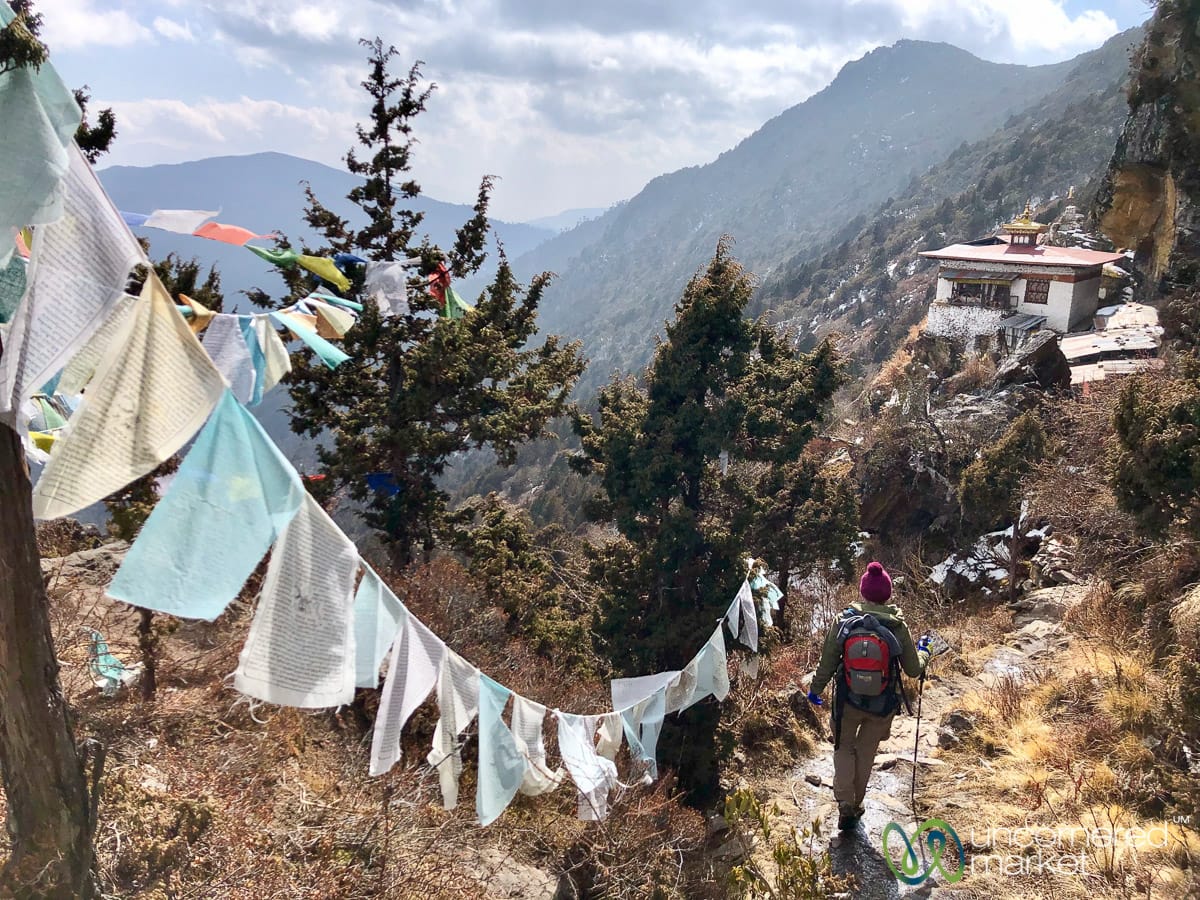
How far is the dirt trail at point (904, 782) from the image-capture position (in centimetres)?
527

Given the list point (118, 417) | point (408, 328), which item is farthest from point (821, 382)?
point (118, 417)

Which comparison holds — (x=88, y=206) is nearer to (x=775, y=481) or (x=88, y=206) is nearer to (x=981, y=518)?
(x=775, y=481)

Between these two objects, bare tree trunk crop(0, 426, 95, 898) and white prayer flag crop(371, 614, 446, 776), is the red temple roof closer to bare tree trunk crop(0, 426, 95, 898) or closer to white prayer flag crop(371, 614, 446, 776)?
white prayer flag crop(371, 614, 446, 776)

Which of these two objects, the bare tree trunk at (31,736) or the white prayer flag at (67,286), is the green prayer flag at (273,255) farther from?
the white prayer flag at (67,286)

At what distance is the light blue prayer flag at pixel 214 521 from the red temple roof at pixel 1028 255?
3235 centimetres

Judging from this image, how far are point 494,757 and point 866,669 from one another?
2677 millimetres


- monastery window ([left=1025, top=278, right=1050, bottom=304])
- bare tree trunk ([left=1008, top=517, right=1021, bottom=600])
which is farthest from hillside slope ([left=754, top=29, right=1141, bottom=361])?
bare tree trunk ([left=1008, top=517, right=1021, bottom=600])

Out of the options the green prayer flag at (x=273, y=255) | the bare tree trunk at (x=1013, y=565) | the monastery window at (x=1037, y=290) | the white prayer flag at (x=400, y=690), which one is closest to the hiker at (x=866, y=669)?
the white prayer flag at (x=400, y=690)

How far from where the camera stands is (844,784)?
5.38m

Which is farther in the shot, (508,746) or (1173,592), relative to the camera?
(1173,592)

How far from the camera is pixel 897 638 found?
492 centimetres

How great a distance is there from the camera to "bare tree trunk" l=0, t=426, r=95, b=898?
336 centimetres

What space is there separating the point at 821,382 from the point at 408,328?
7.22 m

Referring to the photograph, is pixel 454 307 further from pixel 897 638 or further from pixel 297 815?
pixel 897 638
